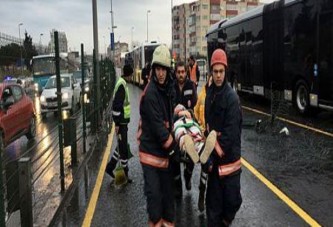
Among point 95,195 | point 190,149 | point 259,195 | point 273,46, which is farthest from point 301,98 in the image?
point 190,149

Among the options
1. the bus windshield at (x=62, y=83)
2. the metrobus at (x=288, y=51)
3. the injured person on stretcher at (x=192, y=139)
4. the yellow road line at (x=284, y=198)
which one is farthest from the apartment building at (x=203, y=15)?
the injured person on stretcher at (x=192, y=139)

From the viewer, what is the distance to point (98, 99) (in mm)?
14602

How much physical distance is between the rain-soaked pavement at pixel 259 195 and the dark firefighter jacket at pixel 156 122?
1.49 meters

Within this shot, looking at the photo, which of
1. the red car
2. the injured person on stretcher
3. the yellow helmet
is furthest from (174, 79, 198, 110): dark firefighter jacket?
the red car

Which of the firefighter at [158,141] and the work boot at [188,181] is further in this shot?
the work boot at [188,181]

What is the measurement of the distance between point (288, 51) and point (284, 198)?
9.88 meters

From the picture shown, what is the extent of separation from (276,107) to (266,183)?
26.2ft

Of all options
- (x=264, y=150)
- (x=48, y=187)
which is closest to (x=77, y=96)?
(x=264, y=150)

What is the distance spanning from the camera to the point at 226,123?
490 centimetres

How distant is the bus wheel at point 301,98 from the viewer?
50.3ft

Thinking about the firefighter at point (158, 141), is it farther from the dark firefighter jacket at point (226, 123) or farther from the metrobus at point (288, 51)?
the metrobus at point (288, 51)

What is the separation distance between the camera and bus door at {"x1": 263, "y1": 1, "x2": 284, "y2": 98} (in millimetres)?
17047

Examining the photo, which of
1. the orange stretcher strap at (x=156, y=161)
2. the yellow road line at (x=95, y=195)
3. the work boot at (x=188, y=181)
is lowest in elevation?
the yellow road line at (x=95, y=195)

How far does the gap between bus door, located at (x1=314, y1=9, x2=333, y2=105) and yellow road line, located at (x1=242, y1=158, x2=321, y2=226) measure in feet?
17.2
